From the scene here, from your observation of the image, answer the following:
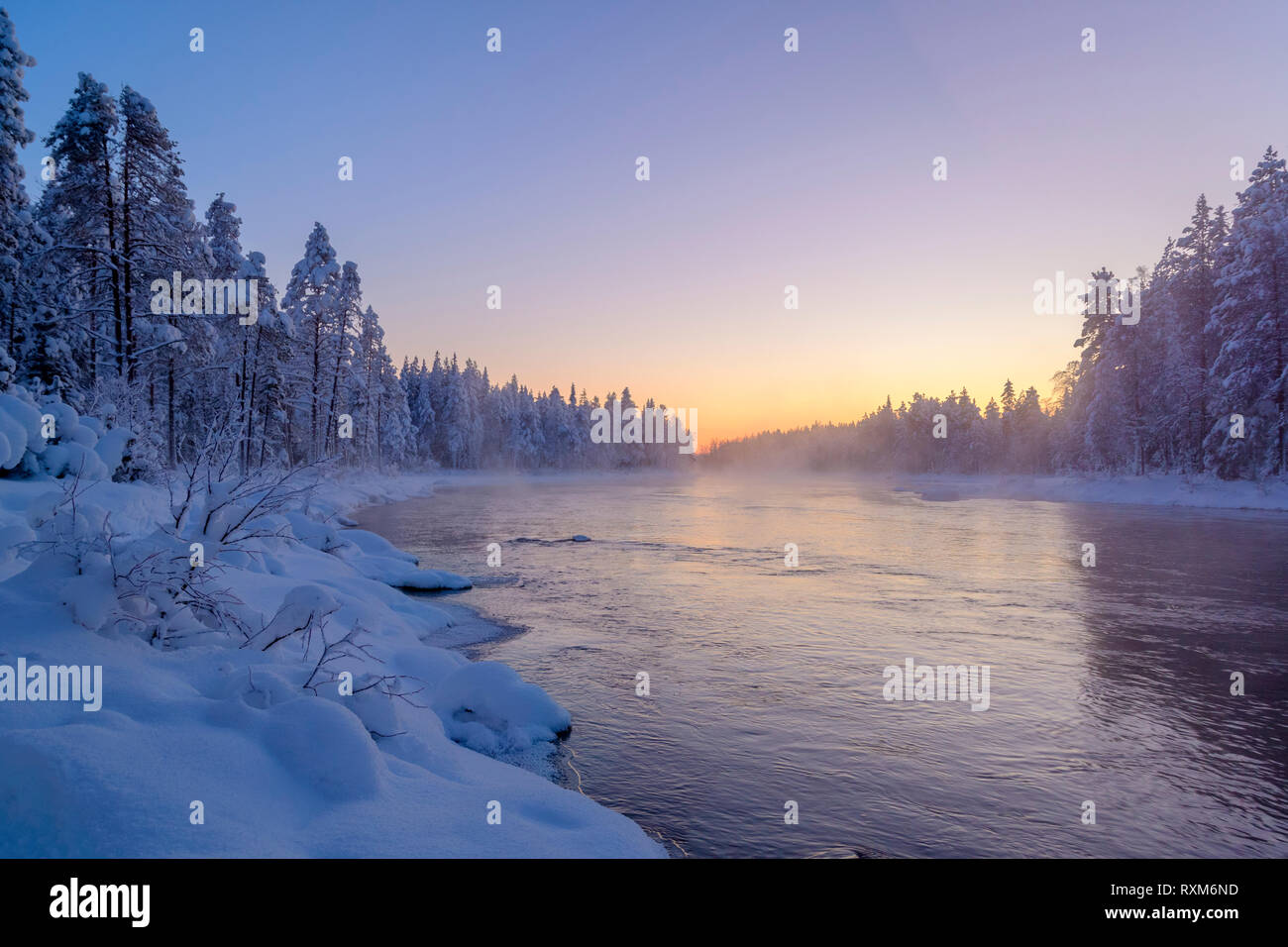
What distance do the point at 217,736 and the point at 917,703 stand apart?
8.72 m

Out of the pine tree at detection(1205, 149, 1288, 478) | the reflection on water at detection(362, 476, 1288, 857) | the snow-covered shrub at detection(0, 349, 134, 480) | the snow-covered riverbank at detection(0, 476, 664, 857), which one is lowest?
the reflection on water at detection(362, 476, 1288, 857)

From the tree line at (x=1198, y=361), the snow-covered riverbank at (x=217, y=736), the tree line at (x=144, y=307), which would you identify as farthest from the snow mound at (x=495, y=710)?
the tree line at (x=1198, y=361)

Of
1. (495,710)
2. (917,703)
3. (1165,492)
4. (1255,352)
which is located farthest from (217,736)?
(1165,492)

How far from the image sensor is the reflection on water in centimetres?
639

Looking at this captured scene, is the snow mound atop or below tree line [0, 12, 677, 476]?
below

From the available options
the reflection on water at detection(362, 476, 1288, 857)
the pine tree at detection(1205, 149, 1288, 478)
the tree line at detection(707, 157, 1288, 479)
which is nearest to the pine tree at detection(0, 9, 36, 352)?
the reflection on water at detection(362, 476, 1288, 857)

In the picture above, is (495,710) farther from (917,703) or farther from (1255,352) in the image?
(1255,352)

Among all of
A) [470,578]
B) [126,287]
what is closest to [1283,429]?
[470,578]

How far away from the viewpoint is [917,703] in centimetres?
957

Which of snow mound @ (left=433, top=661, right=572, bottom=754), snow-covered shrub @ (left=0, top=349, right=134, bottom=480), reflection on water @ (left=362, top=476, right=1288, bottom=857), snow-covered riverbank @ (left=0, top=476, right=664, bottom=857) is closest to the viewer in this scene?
snow-covered riverbank @ (left=0, top=476, right=664, bottom=857)

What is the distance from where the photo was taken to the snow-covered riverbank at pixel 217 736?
3.72m

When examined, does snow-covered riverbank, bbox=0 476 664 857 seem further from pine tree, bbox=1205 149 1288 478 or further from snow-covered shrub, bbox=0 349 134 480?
pine tree, bbox=1205 149 1288 478

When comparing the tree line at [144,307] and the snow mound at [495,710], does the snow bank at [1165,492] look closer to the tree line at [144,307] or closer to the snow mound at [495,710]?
the snow mound at [495,710]

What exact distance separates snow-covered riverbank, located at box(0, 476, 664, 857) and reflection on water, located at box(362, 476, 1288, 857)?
4.71 feet
